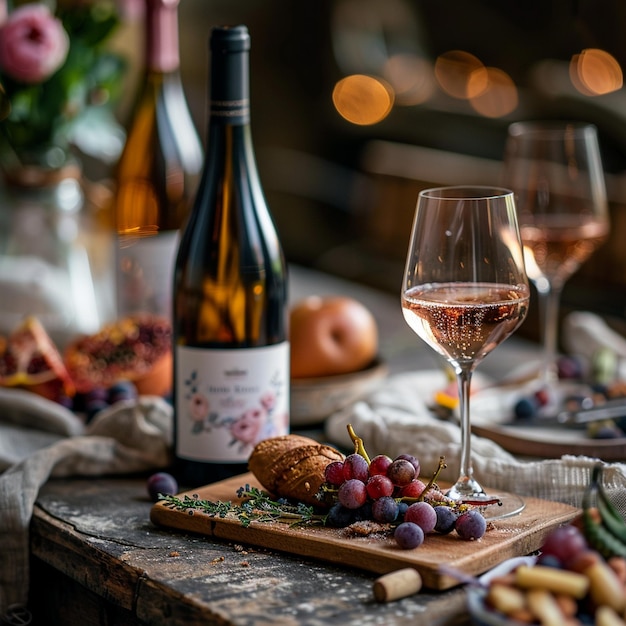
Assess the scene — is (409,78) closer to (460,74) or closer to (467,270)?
(460,74)

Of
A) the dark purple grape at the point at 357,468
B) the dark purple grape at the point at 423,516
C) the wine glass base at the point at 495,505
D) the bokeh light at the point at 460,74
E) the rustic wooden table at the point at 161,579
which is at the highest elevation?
the bokeh light at the point at 460,74

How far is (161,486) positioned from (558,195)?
75 centimetres

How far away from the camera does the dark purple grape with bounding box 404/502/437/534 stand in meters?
1.00

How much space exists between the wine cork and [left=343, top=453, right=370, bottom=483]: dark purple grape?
129mm

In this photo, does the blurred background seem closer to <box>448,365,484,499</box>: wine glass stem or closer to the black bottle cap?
the black bottle cap

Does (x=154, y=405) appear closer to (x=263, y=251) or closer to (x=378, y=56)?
(x=263, y=251)

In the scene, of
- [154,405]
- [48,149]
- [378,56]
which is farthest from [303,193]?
[154,405]

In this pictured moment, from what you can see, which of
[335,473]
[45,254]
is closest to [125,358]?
[45,254]

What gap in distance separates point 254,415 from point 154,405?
219 millimetres

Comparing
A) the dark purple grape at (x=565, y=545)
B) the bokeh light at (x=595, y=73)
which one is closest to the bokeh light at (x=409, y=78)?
the bokeh light at (x=595, y=73)

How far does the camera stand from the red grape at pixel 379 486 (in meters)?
1.02

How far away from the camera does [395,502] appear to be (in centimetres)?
102

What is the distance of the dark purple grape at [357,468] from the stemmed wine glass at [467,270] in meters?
0.15

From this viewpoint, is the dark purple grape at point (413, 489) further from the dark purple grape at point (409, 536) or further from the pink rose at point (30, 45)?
the pink rose at point (30, 45)
